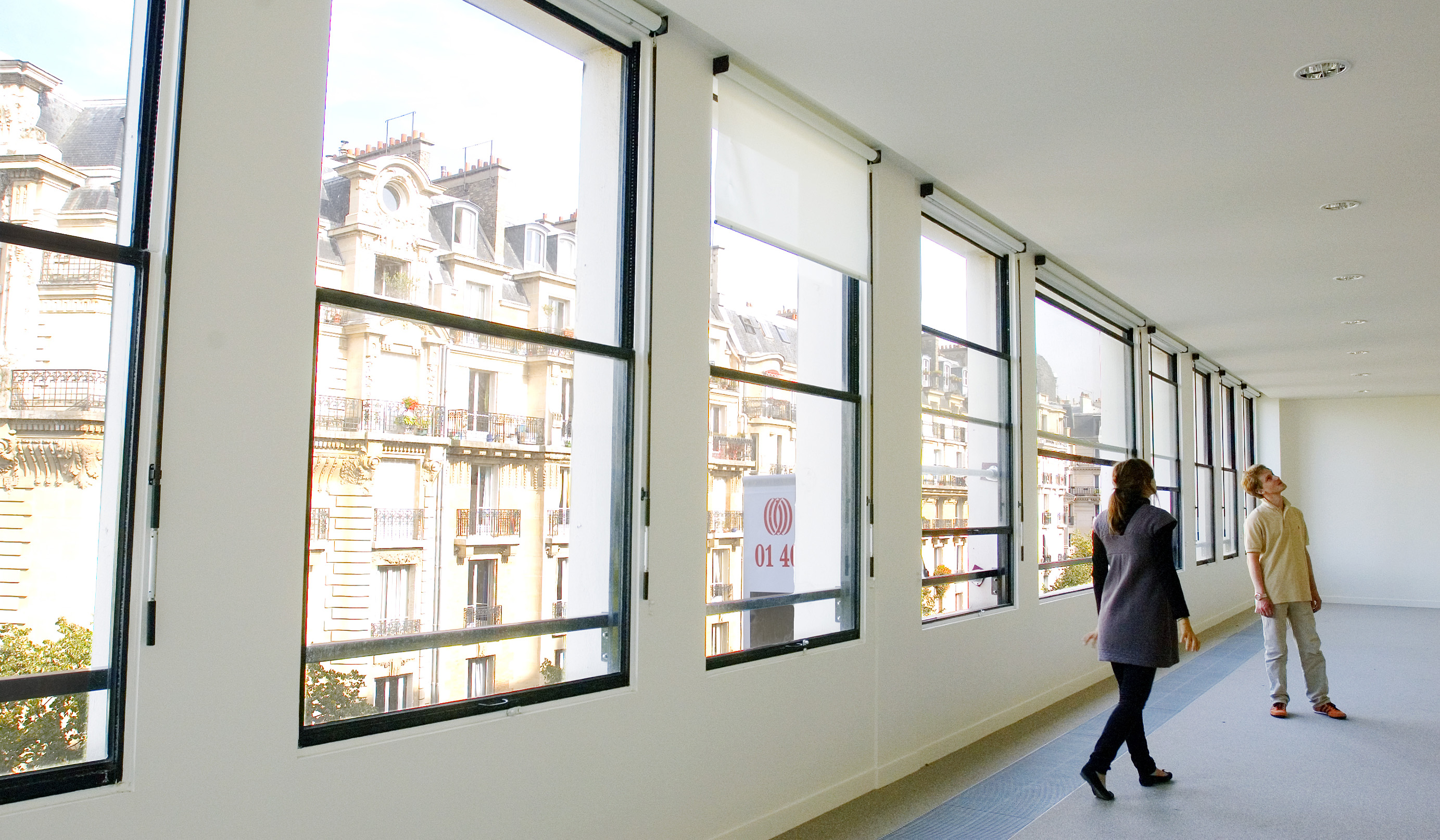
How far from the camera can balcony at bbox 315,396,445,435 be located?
8.77 ft

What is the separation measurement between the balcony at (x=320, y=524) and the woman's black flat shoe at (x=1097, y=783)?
3428 mm

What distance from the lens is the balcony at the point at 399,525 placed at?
2.79 metres

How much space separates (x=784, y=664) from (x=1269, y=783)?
251 centimetres

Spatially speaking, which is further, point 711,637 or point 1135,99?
point 1135,99

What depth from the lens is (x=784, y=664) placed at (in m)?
4.26

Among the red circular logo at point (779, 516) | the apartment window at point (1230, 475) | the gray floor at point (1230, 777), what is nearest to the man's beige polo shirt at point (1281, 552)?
the gray floor at point (1230, 777)

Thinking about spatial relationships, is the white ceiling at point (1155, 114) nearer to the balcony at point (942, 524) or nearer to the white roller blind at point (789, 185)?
the white roller blind at point (789, 185)

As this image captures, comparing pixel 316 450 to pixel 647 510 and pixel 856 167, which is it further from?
pixel 856 167

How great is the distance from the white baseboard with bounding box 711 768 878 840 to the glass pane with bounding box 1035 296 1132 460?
3.56 metres

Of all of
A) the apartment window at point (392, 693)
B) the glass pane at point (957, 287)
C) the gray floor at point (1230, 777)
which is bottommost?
the gray floor at point (1230, 777)

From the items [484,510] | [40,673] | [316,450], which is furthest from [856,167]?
[40,673]

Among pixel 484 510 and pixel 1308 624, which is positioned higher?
pixel 484 510

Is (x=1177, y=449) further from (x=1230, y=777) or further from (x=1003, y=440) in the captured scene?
(x=1230, y=777)

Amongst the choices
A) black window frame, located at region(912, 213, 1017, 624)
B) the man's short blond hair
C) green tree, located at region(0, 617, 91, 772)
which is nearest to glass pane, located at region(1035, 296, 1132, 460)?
black window frame, located at region(912, 213, 1017, 624)
